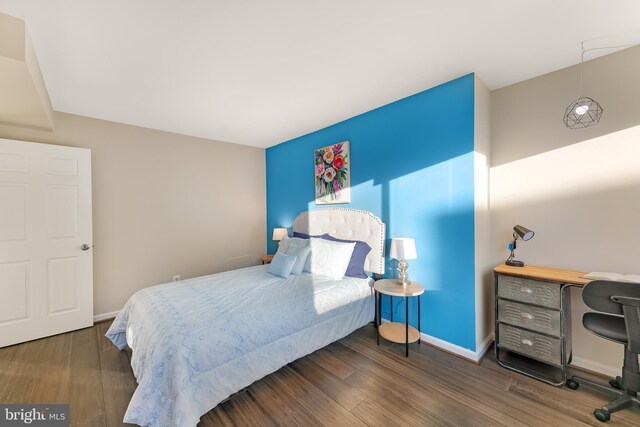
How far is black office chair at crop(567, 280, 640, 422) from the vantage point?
1479mm

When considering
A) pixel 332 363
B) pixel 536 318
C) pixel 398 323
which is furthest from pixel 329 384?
pixel 536 318

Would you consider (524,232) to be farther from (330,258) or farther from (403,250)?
(330,258)

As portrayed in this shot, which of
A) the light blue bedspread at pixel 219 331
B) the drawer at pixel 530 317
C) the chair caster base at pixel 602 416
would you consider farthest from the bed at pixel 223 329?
the chair caster base at pixel 602 416

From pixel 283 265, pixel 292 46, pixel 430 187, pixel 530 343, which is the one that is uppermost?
pixel 292 46

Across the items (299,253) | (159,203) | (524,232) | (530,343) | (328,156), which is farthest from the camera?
(159,203)

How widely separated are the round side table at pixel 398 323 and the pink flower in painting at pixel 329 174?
1531 mm

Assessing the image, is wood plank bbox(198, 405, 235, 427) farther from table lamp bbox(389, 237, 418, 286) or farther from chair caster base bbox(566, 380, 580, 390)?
chair caster base bbox(566, 380, 580, 390)

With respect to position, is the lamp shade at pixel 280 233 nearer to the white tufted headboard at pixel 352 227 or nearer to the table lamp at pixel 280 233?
the table lamp at pixel 280 233

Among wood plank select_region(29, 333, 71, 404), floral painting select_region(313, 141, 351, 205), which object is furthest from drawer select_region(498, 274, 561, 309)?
wood plank select_region(29, 333, 71, 404)

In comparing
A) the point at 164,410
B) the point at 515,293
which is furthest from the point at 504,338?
the point at 164,410

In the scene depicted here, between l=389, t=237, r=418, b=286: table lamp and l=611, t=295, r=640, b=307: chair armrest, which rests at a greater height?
l=389, t=237, r=418, b=286: table lamp

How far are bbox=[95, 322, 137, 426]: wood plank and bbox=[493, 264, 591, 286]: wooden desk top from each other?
10.1 feet

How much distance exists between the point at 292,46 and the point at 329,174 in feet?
5.85

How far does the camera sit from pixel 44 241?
269 centimetres
